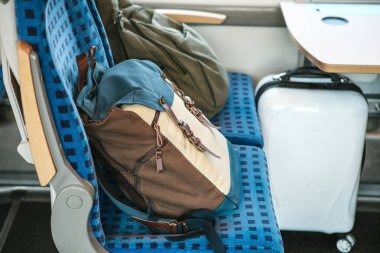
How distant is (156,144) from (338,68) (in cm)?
64

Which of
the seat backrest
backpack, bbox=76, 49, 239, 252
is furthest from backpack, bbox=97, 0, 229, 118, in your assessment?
backpack, bbox=76, 49, 239, 252

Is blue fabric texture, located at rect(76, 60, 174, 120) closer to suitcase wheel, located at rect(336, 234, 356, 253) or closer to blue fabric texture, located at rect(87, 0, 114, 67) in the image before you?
blue fabric texture, located at rect(87, 0, 114, 67)

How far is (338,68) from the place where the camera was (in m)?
1.59

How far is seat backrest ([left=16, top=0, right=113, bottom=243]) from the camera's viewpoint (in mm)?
1041

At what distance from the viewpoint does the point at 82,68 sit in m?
1.37

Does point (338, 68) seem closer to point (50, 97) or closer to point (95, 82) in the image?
point (95, 82)

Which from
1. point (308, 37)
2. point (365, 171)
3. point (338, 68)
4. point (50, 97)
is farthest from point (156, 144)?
point (365, 171)

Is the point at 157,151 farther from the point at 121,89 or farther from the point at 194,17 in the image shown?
the point at 194,17

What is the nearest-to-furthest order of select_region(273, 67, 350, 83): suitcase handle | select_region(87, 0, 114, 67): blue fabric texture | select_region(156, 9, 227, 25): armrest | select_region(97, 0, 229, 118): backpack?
1. select_region(87, 0, 114, 67): blue fabric texture
2. select_region(97, 0, 229, 118): backpack
3. select_region(273, 67, 350, 83): suitcase handle
4. select_region(156, 9, 227, 25): armrest

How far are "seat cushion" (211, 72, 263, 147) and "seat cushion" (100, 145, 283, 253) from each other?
0.23 metres

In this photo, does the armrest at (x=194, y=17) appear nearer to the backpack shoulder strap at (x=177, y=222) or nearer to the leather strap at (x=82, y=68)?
the leather strap at (x=82, y=68)

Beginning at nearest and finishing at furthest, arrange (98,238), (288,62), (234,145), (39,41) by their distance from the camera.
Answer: (39,41) < (98,238) < (234,145) < (288,62)

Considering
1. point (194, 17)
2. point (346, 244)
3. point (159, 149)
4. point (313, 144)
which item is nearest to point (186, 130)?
point (159, 149)

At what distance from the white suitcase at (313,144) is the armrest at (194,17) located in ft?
1.00
